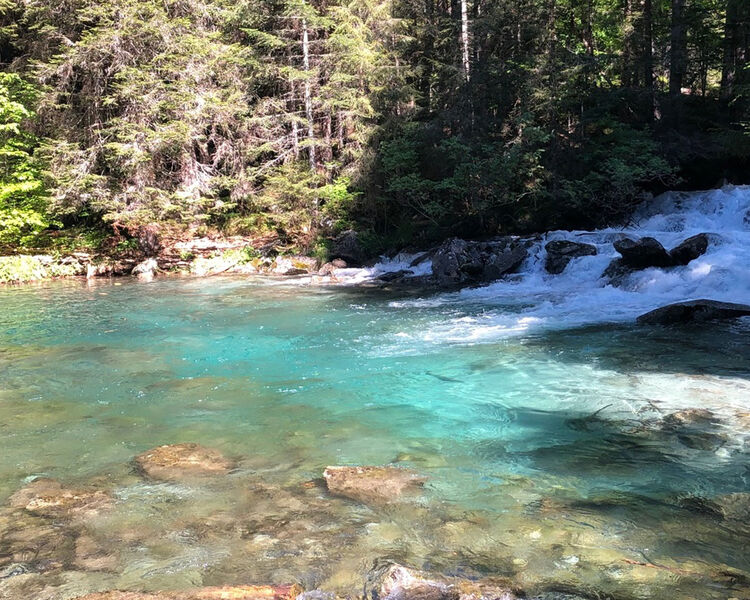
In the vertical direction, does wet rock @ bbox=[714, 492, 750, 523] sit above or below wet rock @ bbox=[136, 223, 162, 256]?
below

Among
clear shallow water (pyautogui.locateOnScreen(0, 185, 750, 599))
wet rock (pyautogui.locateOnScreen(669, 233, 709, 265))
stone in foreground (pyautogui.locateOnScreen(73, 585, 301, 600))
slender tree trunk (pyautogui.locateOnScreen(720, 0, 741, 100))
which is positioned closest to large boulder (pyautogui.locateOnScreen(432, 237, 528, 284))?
wet rock (pyautogui.locateOnScreen(669, 233, 709, 265))

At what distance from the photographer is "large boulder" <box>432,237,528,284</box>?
1728cm

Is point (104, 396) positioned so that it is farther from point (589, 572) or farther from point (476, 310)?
point (476, 310)

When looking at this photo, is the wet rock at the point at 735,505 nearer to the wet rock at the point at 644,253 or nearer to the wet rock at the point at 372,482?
the wet rock at the point at 372,482

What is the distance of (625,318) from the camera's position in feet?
37.7

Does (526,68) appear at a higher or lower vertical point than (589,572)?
higher

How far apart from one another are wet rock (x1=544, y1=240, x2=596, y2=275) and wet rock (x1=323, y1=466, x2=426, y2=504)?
40.3 ft

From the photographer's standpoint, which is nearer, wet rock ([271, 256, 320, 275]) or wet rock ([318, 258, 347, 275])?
wet rock ([318, 258, 347, 275])

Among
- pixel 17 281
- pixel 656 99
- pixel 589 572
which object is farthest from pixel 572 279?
pixel 17 281

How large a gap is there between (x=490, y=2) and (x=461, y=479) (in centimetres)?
2357

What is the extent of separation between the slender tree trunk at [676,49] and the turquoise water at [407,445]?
13.9 metres

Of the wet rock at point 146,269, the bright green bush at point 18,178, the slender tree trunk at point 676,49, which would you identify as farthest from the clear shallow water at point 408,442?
the bright green bush at point 18,178

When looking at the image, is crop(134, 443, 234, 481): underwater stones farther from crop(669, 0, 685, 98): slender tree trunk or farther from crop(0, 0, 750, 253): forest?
crop(669, 0, 685, 98): slender tree trunk

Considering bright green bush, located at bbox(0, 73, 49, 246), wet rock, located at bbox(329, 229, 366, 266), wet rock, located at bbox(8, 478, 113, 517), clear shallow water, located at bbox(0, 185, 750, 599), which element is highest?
bright green bush, located at bbox(0, 73, 49, 246)
